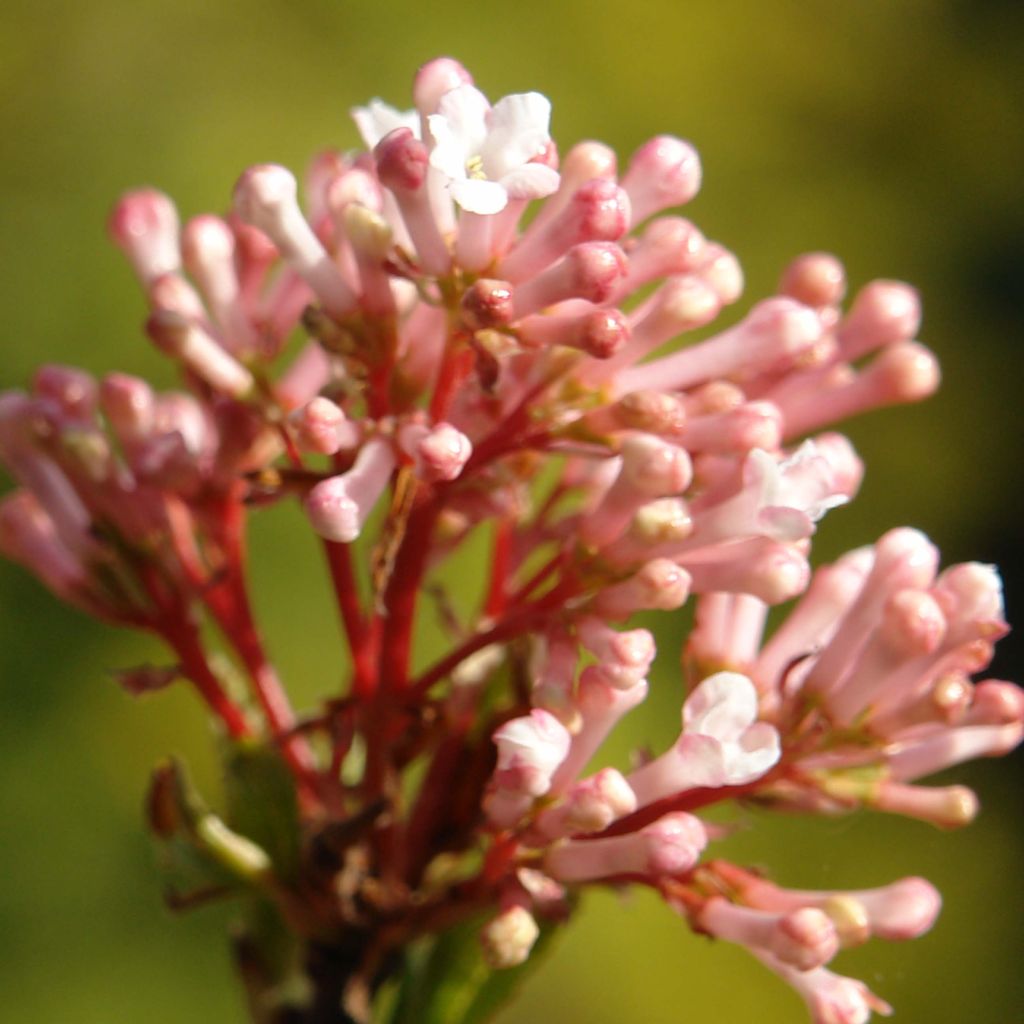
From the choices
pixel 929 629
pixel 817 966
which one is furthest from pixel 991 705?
pixel 817 966

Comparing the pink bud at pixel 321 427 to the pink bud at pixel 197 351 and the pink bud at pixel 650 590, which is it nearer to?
the pink bud at pixel 197 351

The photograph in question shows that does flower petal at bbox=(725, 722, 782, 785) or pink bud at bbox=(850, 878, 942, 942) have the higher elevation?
flower petal at bbox=(725, 722, 782, 785)

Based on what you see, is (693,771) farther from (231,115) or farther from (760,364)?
(231,115)

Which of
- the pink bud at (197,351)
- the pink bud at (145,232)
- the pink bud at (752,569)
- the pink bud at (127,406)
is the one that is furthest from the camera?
the pink bud at (145,232)

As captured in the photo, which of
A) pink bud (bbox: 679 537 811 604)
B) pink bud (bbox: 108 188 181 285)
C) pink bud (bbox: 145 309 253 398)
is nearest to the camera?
pink bud (bbox: 679 537 811 604)

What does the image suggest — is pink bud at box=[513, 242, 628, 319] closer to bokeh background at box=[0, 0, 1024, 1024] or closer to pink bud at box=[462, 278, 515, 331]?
pink bud at box=[462, 278, 515, 331]

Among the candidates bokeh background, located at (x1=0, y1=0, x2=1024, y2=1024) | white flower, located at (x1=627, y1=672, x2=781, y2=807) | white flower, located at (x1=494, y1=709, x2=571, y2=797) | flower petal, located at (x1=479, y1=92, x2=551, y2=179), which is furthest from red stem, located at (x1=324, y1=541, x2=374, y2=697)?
bokeh background, located at (x1=0, y1=0, x2=1024, y2=1024)

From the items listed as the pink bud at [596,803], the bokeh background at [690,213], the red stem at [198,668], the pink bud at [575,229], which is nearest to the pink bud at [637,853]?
the pink bud at [596,803]
